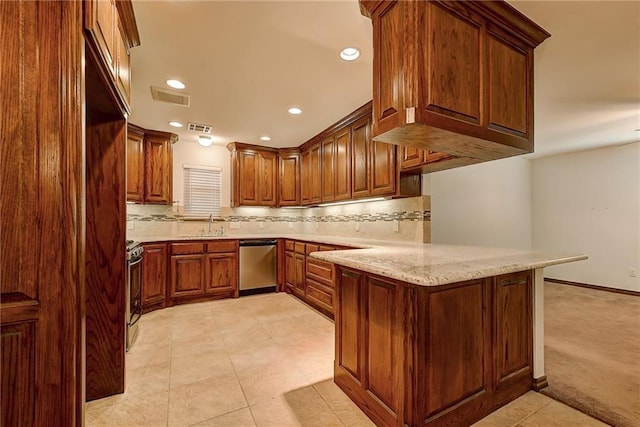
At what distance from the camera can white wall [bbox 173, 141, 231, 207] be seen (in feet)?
14.9

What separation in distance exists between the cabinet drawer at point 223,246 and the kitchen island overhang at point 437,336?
2.56m

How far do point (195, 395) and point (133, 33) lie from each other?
2348 millimetres

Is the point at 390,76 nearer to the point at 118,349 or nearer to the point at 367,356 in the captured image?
the point at 367,356

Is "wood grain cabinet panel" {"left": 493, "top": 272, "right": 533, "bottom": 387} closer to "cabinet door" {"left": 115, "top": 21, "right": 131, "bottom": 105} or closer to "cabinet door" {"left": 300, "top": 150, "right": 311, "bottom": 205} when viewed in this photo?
"cabinet door" {"left": 115, "top": 21, "right": 131, "bottom": 105}

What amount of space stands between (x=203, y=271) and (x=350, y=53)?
325 cm

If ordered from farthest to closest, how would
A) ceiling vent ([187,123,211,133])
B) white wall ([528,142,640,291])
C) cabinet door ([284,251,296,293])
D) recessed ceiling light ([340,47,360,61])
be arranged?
1. white wall ([528,142,640,291])
2. cabinet door ([284,251,296,293])
3. ceiling vent ([187,123,211,133])
4. recessed ceiling light ([340,47,360,61])

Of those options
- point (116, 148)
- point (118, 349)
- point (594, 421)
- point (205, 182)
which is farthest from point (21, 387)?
point (205, 182)

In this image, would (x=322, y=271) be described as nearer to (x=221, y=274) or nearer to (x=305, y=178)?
(x=221, y=274)

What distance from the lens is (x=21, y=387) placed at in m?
0.92

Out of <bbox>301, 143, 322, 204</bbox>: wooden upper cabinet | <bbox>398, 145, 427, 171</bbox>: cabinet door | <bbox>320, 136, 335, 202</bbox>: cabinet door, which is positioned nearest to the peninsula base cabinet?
<bbox>398, 145, 427, 171</bbox>: cabinet door

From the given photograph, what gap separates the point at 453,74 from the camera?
1500 mm

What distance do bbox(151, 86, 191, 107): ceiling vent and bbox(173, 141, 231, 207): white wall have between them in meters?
1.69

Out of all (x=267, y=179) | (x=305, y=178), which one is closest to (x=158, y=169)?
(x=267, y=179)

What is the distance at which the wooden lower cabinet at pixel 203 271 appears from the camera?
12.4ft
